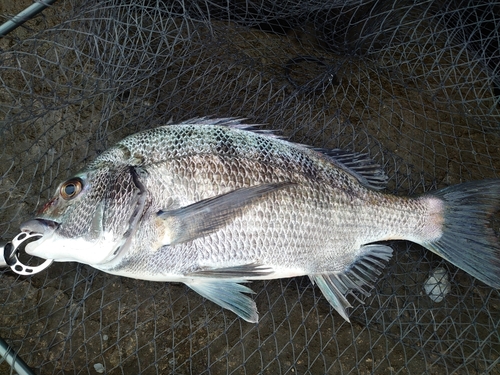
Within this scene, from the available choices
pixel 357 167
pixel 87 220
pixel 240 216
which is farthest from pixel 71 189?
pixel 357 167

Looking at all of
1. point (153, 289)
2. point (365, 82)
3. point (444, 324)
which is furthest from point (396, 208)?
point (153, 289)

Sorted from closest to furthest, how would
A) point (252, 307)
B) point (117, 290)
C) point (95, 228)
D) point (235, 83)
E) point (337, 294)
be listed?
point (95, 228) → point (252, 307) → point (337, 294) → point (117, 290) → point (235, 83)

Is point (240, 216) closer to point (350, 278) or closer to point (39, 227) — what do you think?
point (350, 278)

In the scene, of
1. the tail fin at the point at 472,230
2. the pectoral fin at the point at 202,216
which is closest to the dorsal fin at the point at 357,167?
the tail fin at the point at 472,230

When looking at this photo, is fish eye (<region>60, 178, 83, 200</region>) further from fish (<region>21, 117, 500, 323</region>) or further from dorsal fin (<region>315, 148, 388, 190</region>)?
dorsal fin (<region>315, 148, 388, 190</region>)

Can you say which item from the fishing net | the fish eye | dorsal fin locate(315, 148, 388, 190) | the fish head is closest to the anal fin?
the fishing net

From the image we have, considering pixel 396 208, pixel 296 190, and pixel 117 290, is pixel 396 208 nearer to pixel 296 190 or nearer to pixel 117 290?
pixel 296 190
